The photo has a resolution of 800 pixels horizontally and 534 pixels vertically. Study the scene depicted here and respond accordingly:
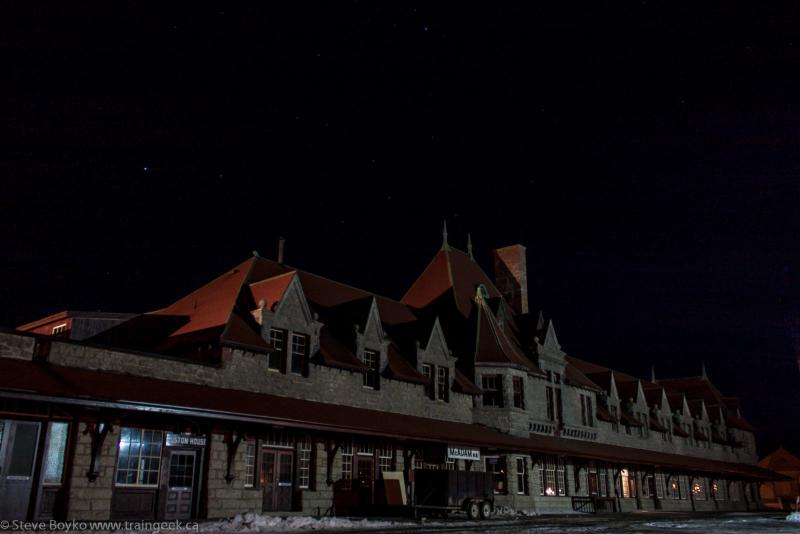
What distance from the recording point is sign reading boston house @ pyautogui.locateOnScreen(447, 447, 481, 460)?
27.2 metres

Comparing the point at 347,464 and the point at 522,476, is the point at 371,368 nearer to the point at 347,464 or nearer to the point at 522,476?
the point at 347,464

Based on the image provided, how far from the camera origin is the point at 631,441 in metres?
50.8

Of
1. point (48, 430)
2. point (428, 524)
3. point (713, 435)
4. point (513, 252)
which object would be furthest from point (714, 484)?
point (48, 430)

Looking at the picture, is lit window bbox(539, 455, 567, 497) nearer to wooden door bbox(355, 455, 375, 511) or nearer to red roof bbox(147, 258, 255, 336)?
wooden door bbox(355, 455, 375, 511)

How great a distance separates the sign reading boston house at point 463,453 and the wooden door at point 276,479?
6593mm

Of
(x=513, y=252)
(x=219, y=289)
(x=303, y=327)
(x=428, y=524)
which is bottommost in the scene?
(x=428, y=524)

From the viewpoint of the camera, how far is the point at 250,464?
22875 millimetres

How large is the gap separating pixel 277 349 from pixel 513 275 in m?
26.9

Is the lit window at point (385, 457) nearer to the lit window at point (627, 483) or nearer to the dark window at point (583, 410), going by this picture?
the dark window at point (583, 410)

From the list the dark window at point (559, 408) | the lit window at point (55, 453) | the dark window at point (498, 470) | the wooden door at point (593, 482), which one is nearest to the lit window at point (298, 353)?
the lit window at point (55, 453)

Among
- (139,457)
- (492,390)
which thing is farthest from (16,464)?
(492,390)

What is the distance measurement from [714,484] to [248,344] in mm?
50547

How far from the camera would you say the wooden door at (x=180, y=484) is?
20500mm

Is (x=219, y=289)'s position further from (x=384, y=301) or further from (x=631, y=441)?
(x=631, y=441)
